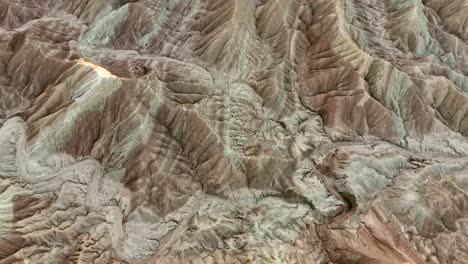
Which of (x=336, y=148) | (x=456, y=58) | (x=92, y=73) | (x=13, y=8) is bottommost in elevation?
(x=336, y=148)

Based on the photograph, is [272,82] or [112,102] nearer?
[112,102]

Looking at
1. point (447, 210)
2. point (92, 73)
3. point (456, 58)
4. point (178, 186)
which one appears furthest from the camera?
point (456, 58)

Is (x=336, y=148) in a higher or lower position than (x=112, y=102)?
lower

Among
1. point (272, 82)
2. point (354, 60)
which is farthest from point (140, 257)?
point (354, 60)

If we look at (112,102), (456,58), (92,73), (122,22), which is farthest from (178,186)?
(456,58)

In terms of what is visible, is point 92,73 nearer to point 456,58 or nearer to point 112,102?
point 112,102

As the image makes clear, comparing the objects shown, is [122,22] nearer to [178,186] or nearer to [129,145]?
[129,145]

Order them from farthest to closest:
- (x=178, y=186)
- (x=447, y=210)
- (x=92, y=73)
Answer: (x=92, y=73)
(x=178, y=186)
(x=447, y=210)
